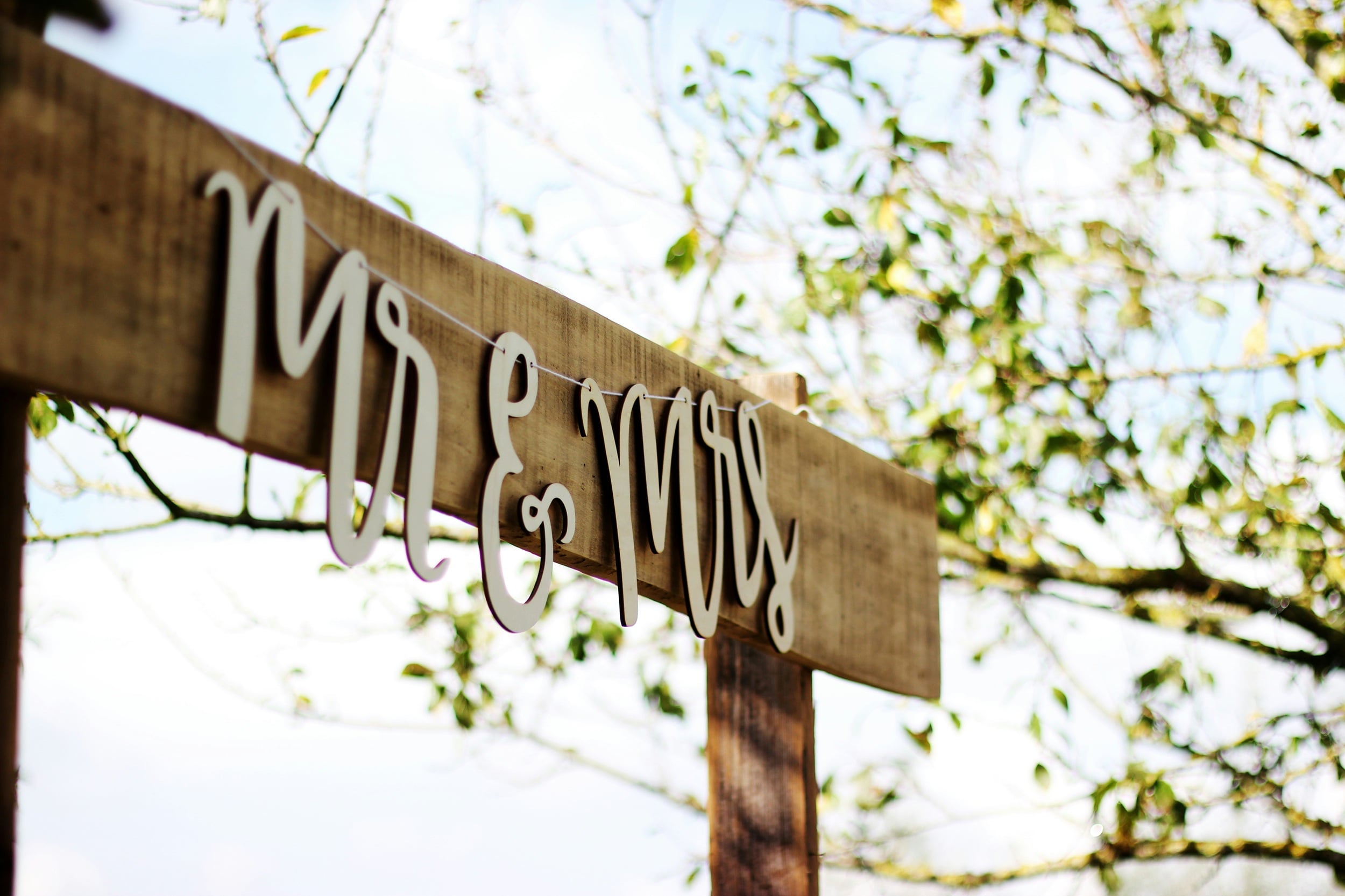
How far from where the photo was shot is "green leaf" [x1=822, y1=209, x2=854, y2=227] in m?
2.31

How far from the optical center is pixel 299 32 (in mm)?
1436

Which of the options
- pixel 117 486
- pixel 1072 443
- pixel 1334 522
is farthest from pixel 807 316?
pixel 117 486

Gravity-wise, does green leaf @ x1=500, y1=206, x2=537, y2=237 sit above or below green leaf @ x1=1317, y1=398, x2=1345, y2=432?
above

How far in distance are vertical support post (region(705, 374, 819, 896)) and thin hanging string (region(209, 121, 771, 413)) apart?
0.54 meters

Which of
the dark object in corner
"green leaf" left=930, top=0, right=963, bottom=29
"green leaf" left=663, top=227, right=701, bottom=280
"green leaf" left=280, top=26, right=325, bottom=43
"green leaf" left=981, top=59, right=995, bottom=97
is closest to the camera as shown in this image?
the dark object in corner

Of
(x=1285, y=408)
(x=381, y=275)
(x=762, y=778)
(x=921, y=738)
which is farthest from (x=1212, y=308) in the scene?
(x=381, y=275)

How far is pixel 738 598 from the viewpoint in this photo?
1.31 m

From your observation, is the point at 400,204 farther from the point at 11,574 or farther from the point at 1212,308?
the point at 1212,308

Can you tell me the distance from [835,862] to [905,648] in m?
1.33

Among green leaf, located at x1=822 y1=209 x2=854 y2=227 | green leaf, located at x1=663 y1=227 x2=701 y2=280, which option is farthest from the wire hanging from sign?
green leaf, located at x1=822 y1=209 x2=854 y2=227

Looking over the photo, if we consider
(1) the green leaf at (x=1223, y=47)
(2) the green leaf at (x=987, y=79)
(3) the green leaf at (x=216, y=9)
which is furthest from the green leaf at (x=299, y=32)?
(1) the green leaf at (x=1223, y=47)

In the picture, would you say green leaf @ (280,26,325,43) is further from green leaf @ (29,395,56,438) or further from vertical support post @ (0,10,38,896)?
vertical support post @ (0,10,38,896)

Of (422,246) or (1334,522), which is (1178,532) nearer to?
(1334,522)

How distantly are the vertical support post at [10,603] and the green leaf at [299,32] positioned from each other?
0.81 m
